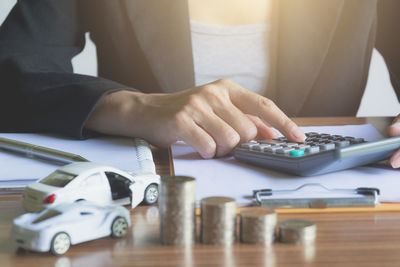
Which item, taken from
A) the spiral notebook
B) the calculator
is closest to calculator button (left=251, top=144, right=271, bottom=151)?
the calculator

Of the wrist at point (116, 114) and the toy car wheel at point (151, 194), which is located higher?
the wrist at point (116, 114)

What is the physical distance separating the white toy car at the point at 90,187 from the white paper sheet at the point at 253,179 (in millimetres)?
56

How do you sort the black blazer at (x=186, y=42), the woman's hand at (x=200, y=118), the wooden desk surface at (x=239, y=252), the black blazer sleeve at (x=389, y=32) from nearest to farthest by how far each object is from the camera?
the wooden desk surface at (x=239, y=252)
the woman's hand at (x=200, y=118)
the black blazer at (x=186, y=42)
the black blazer sleeve at (x=389, y=32)

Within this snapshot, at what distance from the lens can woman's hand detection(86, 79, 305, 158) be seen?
0.65 meters

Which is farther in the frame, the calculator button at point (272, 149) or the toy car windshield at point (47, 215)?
the calculator button at point (272, 149)

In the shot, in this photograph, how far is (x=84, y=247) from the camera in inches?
14.3

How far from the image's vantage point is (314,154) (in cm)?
52

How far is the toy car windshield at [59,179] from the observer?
1.40 ft

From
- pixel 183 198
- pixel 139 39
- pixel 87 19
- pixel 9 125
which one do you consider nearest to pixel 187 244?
pixel 183 198

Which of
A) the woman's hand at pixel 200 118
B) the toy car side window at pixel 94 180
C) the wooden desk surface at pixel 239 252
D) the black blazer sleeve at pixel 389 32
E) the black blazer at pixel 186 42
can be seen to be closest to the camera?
the wooden desk surface at pixel 239 252

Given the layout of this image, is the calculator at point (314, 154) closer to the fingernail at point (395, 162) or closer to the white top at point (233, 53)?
the fingernail at point (395, 162)

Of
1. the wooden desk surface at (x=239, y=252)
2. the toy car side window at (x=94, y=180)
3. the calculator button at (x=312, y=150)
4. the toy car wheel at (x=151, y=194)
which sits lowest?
the wooden desk surface at (x=239, y=252)

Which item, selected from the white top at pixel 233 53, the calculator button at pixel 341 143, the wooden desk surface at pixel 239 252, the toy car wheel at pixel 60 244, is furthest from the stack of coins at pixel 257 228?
the white top at pixel 233 53

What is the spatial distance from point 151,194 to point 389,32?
108 centimetres
